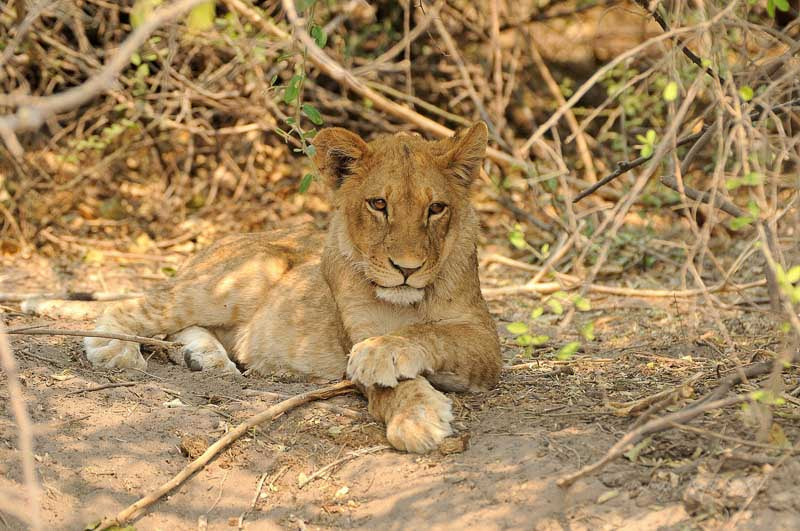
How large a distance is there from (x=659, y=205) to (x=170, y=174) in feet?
14.4

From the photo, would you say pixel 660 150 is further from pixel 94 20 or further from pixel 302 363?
pixel 94 20

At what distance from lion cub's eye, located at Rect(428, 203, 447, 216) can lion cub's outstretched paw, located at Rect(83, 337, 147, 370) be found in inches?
67.6

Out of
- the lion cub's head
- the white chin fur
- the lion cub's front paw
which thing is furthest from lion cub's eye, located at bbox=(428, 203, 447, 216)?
the lion cub's front paw

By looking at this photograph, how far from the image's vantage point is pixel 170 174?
906 centimetres

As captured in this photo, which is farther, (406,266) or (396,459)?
(406,266)

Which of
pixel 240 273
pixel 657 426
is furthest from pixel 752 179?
pixel 240 273

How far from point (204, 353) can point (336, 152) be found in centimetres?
140

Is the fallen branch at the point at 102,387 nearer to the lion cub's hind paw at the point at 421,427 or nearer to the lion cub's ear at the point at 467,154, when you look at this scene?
the lion cub's hind paw at the point at 421,427

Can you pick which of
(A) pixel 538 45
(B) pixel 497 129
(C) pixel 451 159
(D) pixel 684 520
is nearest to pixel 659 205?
(B) pixel 497 129

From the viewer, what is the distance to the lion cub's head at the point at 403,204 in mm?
4242

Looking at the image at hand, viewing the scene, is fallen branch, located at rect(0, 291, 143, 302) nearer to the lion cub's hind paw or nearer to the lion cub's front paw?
the lion cub's front paw

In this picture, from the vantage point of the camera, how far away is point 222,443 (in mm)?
3771

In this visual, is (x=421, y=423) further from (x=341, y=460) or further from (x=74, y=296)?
(x=74, y=296)

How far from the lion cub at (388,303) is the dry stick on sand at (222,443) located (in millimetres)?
195
